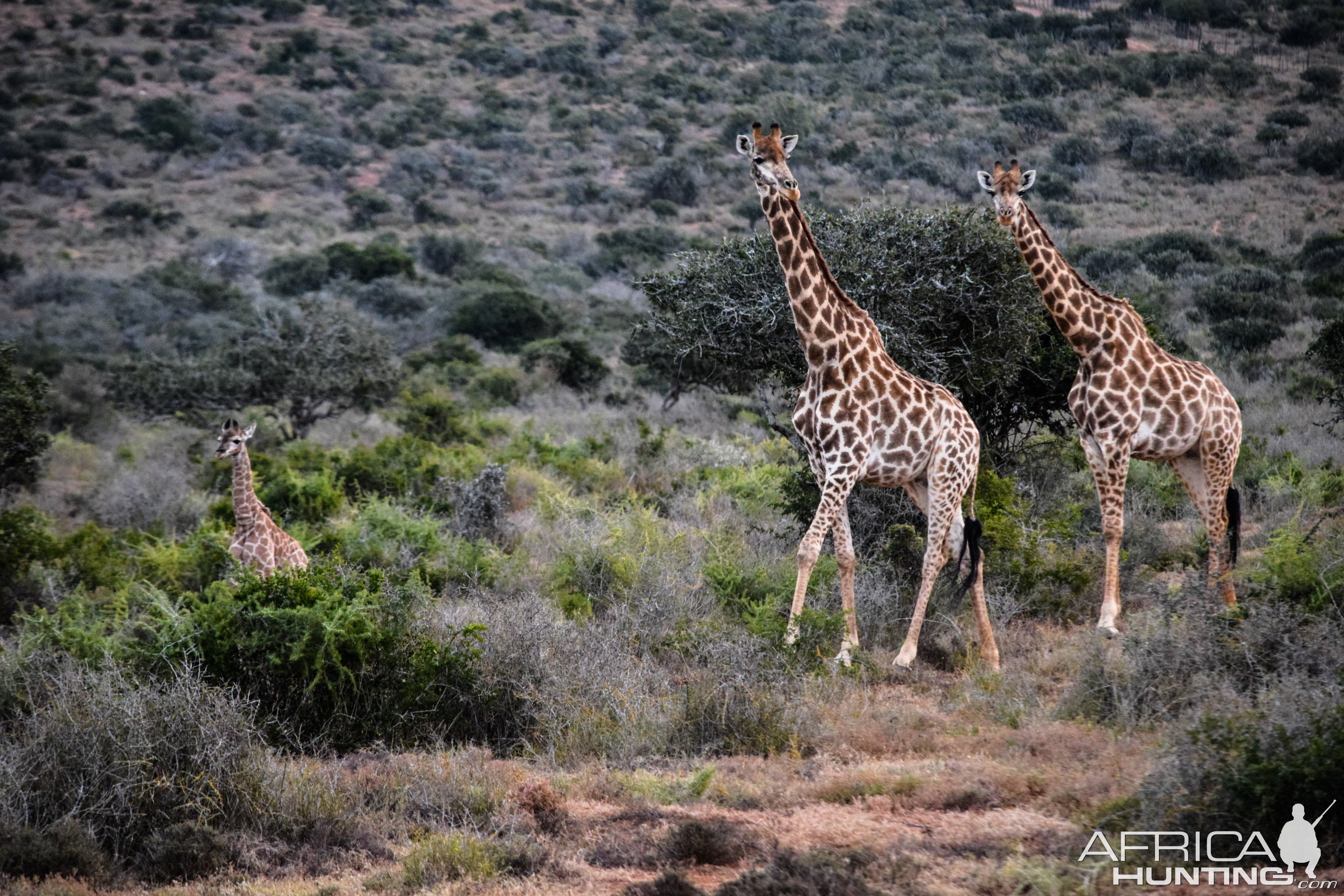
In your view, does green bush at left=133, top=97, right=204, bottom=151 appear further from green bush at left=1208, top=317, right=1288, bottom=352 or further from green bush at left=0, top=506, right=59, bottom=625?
green bush at left=1208, top=317, right=1288, bottom=352

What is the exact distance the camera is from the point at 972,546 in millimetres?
7832

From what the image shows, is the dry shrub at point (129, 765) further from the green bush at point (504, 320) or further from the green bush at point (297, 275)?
the green bush at point (297, 275)

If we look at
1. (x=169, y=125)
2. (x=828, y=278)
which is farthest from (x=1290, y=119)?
(x=169, y=125)

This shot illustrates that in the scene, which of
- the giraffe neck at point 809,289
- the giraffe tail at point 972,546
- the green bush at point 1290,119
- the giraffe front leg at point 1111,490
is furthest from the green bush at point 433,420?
the green bush at point 1290,119

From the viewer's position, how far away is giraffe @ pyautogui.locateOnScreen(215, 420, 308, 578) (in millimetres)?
8969

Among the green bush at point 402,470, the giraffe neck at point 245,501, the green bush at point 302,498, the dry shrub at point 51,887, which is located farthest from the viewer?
the green bush at point 402,470

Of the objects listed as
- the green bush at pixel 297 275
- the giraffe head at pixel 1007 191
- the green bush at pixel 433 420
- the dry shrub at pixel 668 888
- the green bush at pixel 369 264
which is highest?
the giraffe head at pixel 1007 191

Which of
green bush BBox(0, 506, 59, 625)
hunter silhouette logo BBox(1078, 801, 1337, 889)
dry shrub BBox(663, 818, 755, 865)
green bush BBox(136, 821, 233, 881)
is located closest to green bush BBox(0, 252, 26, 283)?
green bush BBox(0, 506, 59, 625)

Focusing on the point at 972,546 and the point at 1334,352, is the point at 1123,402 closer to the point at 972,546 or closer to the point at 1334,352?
the point at 972,546

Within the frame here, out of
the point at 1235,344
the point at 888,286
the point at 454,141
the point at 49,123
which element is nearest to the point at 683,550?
the point at 888,286

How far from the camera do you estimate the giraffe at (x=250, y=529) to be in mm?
8969

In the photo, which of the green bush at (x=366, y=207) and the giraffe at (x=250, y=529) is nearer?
the giraffe at (x=250, y=529)

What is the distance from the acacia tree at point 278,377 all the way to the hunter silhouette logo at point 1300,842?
53.4 ft

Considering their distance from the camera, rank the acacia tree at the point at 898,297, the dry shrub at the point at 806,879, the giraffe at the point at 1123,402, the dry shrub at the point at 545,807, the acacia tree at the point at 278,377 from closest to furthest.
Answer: the dry shrub at the point at 806,879, the dry shrub at the point at 545,807, the giraffe at the point at 1123,402, the acacia tree at the point at 898,297, the acacia tree at the point at 278,377
